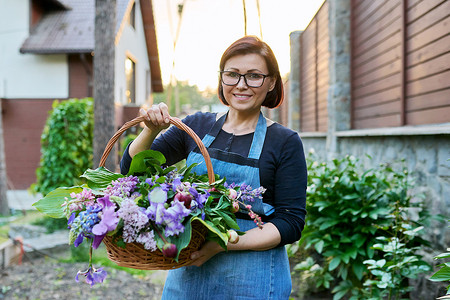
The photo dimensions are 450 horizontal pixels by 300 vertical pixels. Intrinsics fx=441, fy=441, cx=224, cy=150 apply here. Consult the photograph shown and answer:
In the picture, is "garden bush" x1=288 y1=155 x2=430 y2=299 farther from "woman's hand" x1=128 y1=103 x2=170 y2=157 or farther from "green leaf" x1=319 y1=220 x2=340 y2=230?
"woman's hand" x1=128 y1=103 x2=170 y2=157

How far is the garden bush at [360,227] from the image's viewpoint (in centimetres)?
301

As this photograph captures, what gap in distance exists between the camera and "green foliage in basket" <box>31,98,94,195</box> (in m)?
7.23

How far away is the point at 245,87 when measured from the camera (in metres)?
1.71

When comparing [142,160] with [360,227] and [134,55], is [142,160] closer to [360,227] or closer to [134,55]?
[360,227]

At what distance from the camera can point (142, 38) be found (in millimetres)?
16359

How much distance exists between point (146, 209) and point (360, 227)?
2317mm

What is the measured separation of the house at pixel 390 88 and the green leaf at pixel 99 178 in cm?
249

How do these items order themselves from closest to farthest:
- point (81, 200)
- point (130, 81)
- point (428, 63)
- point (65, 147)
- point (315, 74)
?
point (81, 200), point (428, 63), point (65, 147), point (315, 74), point (130, 81)

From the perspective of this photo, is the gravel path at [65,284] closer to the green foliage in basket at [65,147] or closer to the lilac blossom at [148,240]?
the green foliage in basket at [65,147]

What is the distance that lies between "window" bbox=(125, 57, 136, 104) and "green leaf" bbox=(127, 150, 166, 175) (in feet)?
44.0

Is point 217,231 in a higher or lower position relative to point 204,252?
higher

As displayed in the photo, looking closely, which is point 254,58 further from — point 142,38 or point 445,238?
point 142,38

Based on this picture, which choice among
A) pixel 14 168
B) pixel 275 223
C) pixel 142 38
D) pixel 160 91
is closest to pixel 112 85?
pixel 275 223

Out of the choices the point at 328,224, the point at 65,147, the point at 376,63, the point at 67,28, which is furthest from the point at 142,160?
the point at 67,28
